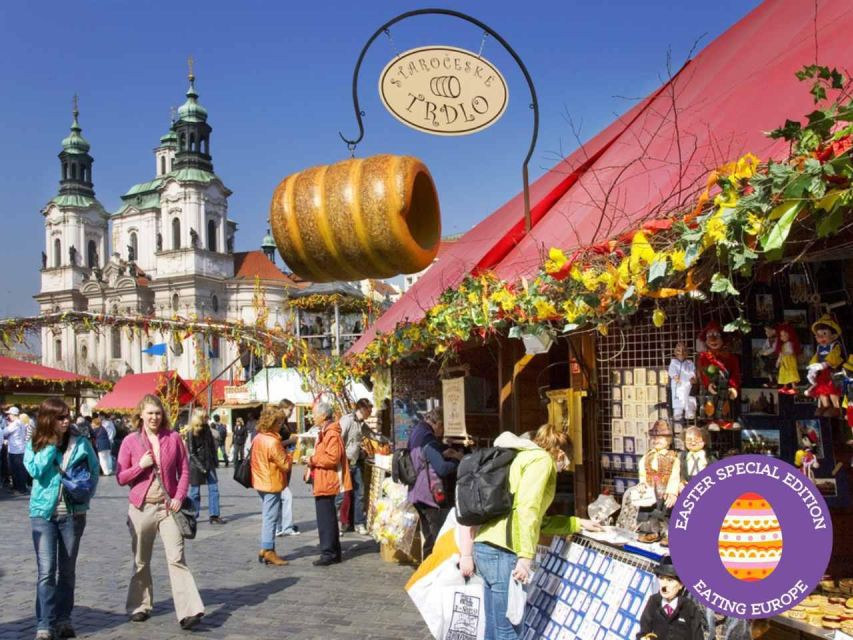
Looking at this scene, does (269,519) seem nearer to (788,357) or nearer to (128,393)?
(788,357)

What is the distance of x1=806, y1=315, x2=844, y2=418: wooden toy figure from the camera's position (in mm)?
4562

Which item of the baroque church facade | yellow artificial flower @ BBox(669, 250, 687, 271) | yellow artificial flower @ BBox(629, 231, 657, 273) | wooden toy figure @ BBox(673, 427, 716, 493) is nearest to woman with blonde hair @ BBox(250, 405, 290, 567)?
wooden toy figure @ BBox(673, 427, 716, 493)

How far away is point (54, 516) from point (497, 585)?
325cm

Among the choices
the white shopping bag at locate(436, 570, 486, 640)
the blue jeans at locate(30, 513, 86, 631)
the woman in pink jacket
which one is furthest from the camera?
the woman in pink jacket

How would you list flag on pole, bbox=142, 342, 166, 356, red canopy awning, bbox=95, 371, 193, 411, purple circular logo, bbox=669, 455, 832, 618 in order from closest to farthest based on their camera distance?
purple circular logo, bbox=669, 455, 832, 618 → flag on pole, bbox=142, 342, 166, 356 → red canopy awning, bbox=95, 371, 193, 411

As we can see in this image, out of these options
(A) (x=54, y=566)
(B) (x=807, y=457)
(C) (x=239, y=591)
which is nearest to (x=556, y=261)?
(B) (x=807, y=457)

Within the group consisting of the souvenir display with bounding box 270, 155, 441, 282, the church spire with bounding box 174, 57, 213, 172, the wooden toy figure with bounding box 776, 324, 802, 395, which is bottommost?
the wooden toy figure with bounding box 776, 324, 802, 395

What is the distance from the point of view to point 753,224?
378 centimetres

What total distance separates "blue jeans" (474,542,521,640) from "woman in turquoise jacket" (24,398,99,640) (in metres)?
3.10

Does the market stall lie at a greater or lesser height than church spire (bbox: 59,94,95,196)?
lesser

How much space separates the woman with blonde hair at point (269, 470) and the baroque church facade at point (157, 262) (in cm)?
7099

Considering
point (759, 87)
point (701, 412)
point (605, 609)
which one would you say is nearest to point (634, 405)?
point (701, 412)

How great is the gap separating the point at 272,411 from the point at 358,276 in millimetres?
4187

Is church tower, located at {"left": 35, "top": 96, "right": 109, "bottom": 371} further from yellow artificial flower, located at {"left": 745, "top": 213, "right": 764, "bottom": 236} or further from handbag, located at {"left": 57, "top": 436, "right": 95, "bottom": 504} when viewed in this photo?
yellow artificial flower, located at {"left": 745, "top": 213, "right": 764, "bottom": 236}
